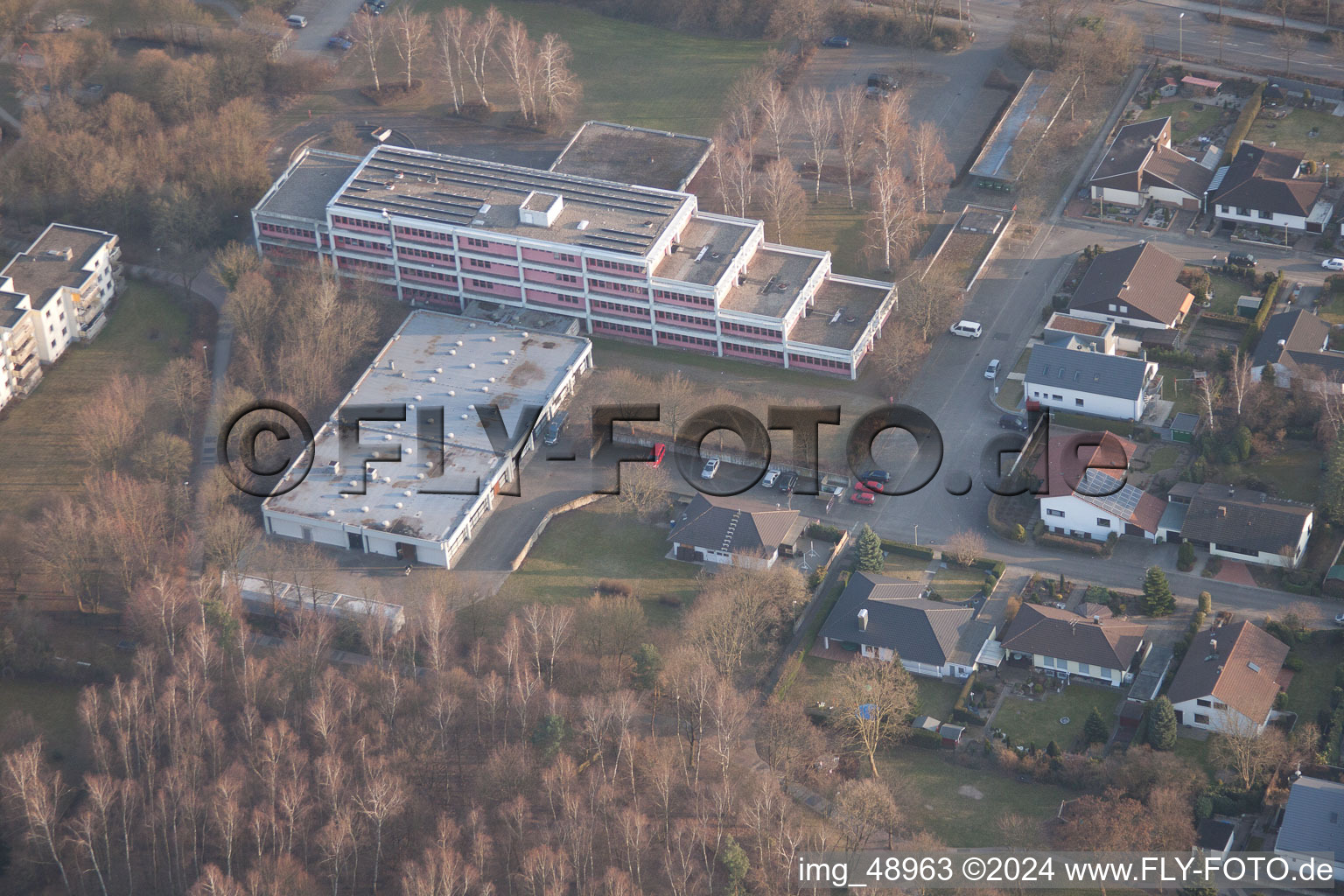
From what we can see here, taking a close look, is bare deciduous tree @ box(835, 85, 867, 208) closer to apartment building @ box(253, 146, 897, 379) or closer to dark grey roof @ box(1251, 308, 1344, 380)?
apartment building @ box(253, 146, 897, 379)

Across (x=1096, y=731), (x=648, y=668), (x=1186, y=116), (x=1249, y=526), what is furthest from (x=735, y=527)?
(x=1186, y=116)

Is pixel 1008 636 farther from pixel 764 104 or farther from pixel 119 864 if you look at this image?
pixel 764 104

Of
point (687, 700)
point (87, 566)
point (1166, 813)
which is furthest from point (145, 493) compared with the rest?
point (1166, 813)

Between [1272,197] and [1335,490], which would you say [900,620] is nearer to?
[1335,490]

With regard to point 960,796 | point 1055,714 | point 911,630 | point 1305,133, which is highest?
point 1305,133

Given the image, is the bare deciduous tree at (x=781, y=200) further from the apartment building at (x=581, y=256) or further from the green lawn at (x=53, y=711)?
the green lawn at (x=53, y=711)

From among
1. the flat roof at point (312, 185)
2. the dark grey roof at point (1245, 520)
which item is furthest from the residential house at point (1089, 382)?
the flat roof at point (312, 185)

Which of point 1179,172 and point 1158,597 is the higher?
point 1179,172
